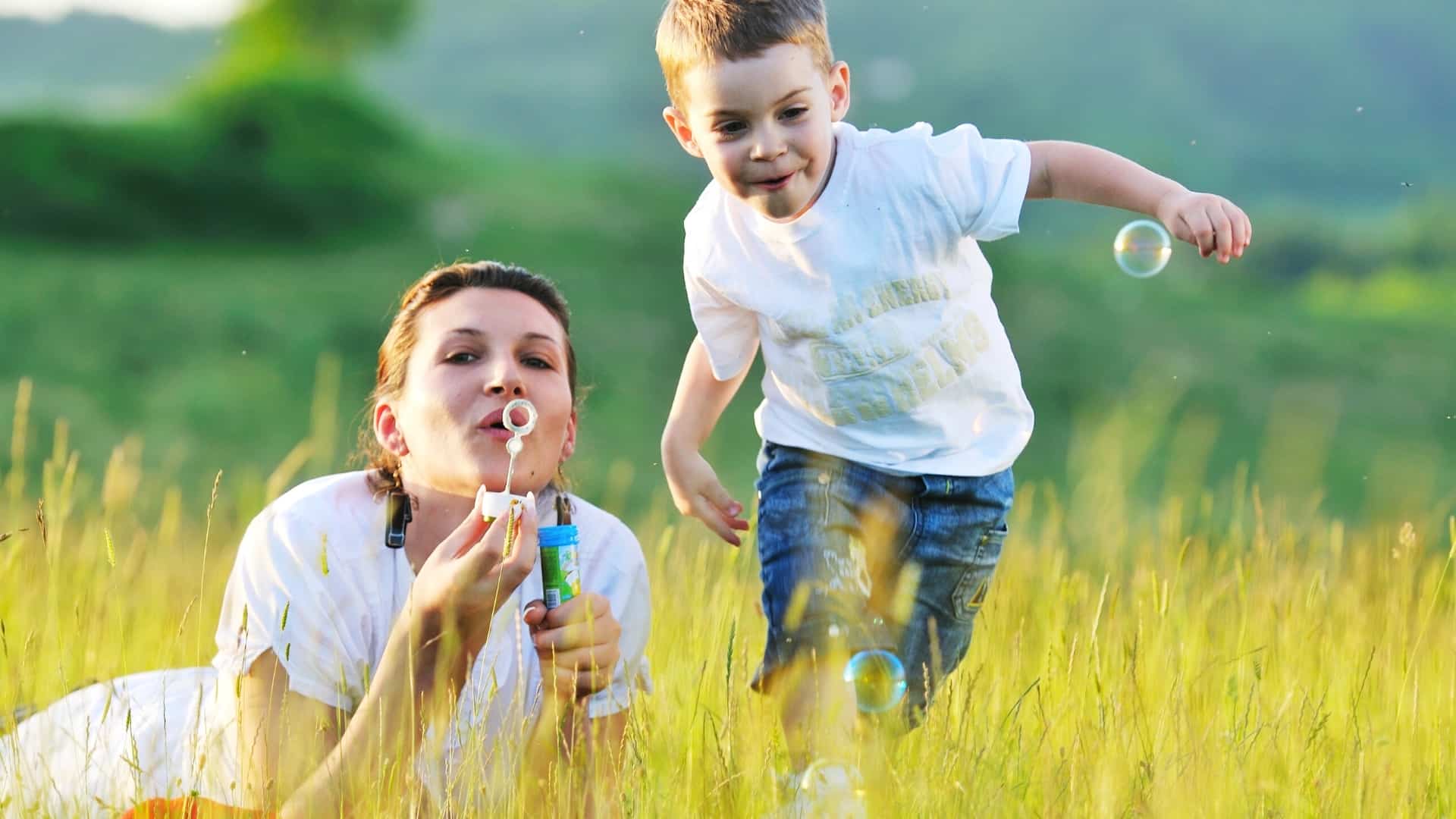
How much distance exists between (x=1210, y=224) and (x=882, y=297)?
2.30 feet

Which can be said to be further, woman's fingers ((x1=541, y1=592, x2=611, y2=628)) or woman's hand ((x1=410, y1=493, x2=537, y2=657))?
woman's fingers ((x1=541, y1=592, x2=611, y2=628))

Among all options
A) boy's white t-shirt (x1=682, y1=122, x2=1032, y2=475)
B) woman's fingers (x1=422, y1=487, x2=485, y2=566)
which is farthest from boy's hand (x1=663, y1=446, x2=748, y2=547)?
woman's fingers (x1=422, y1=487, x2=485, y2=566)

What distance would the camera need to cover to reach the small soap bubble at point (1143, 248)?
3.35m

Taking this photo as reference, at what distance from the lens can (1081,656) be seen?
3.45 metres

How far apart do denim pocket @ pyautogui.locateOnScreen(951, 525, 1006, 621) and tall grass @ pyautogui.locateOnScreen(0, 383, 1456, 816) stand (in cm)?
13

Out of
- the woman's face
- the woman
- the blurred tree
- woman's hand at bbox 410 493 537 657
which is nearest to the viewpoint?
woman's hand at bbox 410 493 537 657

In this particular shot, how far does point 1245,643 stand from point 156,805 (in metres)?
2.57

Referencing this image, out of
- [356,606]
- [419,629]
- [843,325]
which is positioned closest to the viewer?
[419,629]

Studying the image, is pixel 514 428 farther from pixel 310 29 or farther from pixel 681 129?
pixel 310 29

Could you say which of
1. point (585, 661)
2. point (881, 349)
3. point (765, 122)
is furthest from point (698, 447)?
point (585, 661)

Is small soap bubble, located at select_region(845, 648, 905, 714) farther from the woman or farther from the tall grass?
the woman

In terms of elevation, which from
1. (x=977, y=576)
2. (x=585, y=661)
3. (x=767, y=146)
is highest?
(x=767, y=146)

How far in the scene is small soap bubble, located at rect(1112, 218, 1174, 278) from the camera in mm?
3348

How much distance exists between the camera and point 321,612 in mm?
2826
